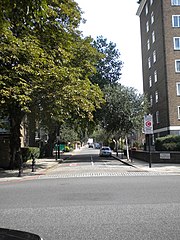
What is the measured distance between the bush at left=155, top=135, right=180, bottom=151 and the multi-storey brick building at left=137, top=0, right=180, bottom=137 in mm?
6760

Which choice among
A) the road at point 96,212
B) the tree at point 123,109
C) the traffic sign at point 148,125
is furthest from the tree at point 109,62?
the road at point 96,212

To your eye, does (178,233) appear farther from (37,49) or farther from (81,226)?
(37,49)

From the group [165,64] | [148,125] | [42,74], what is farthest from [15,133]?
[165,64]

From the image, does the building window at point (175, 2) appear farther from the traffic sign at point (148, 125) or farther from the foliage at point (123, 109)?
the traffic sign at point (148, 125)

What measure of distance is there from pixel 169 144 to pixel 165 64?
14.4m

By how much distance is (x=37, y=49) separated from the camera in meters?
16.7

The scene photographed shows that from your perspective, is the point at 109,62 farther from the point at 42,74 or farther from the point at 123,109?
the point at 42,74

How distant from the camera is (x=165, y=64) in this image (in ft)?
136

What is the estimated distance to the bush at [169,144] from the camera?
98.7ft

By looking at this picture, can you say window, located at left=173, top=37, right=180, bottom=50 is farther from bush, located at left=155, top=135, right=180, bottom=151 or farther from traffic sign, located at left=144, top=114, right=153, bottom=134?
traffic sign, located at left=144, top=114, right=153, bottom=134

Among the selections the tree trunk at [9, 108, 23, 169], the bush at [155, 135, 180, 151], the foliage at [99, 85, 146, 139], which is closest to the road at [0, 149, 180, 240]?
the tree trunk at [9, 108, 23, 169]

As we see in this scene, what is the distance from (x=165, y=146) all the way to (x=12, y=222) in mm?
25623

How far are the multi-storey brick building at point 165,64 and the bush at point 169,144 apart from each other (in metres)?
6.76

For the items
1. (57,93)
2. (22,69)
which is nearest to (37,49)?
(22,69)
